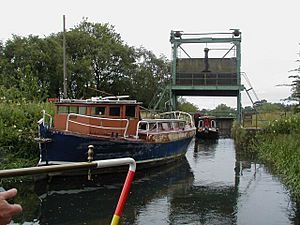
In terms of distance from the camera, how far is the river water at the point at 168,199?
9.74 m

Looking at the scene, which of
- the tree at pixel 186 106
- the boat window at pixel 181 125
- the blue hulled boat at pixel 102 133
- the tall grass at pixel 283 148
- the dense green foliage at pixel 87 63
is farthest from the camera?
the tree at pixel 186 106

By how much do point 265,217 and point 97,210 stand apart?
385 centimetres

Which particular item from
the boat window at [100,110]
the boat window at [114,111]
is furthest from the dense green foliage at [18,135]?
the boat window at [114,111]

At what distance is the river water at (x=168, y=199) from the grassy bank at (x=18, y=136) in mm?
1443

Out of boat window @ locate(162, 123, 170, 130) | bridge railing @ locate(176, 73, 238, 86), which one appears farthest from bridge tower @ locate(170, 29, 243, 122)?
boat window @ locate(162, 123, 170, 130)

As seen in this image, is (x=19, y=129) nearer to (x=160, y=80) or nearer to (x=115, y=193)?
(x=115, y=193)

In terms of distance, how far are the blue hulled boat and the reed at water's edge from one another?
4417 millimetres

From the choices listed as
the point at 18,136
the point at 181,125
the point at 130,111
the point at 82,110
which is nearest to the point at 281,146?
the point at 130,111

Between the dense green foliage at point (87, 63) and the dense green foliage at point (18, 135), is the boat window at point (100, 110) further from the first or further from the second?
the dense green foliage at point (87, 63)

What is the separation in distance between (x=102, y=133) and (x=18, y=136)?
2920mm

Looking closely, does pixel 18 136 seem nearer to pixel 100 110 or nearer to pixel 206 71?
pixel 100 110

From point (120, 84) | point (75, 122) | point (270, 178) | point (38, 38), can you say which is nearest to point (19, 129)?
point (75, 122)

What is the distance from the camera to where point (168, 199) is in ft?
38.9

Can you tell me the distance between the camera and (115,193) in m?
12.6
